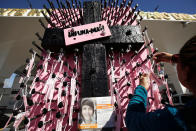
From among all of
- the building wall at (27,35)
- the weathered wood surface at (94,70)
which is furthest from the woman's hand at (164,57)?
the building wall at (27,35)

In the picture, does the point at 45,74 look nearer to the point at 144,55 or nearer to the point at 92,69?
the point at 92,69

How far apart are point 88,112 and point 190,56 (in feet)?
1.19

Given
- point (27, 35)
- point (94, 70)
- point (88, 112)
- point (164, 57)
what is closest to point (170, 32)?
point (164, 57)

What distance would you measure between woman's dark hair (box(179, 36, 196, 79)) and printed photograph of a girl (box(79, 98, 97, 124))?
32 centimetres

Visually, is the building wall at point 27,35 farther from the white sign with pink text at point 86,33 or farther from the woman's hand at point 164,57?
the woman's hand at point 164,57

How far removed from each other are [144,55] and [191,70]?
0.43 meters

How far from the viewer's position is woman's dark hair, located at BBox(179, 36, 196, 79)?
0.24m

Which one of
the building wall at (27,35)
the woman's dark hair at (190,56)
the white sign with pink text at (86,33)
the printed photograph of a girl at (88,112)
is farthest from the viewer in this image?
the building wall at (27,35)

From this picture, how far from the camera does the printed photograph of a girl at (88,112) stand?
40cm

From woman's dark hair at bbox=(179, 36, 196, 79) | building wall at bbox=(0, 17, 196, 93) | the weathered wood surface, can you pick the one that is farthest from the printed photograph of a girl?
building wall at bbox=(0, 17, 196, 93)

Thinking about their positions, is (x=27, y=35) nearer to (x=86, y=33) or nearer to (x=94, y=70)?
(x=86, y=33)

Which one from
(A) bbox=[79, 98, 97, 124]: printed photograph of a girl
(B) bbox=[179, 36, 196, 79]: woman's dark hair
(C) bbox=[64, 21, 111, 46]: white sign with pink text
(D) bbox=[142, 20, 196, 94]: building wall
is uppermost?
(D) bbox=[142, 20, 196, 94]: building wall

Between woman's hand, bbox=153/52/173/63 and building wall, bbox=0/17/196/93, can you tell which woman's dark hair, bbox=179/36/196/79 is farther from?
building wall, bbox=0/17/196/93

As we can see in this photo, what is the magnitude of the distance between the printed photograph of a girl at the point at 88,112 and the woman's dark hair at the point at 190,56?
0.32 meters
